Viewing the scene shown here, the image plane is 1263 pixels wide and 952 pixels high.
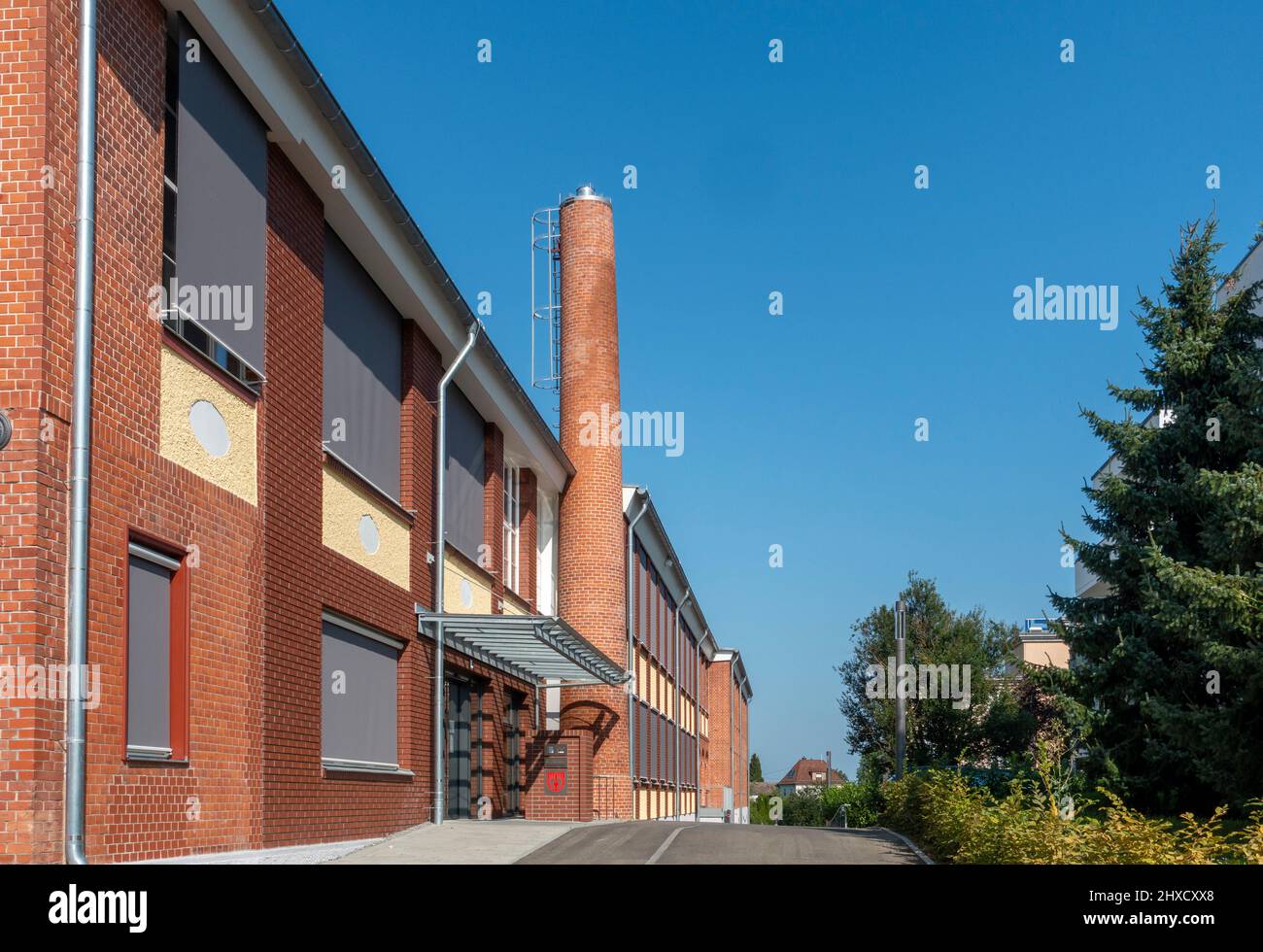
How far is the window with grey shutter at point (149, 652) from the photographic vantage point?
1114cm

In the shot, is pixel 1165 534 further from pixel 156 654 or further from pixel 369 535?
pixel 156 654

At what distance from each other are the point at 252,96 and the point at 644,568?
2742 centimetres

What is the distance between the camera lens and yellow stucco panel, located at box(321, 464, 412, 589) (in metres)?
16.5

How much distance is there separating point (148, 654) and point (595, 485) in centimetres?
2027

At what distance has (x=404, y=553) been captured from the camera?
19.5 meters

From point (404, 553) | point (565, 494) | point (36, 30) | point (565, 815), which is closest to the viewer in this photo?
point (36, 30)

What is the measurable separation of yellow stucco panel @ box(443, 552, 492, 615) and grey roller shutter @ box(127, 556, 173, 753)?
9597mm

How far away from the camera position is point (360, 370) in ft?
58.1

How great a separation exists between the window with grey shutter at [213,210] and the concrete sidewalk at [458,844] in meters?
5.17

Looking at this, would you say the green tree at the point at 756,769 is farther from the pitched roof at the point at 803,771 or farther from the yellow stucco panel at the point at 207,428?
the yellow stucco panel at the point at 207,428

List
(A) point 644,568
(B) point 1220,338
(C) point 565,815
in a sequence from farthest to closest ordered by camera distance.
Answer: (A) point 644,568 → (C) point 565,815 → (B) point 1220,338

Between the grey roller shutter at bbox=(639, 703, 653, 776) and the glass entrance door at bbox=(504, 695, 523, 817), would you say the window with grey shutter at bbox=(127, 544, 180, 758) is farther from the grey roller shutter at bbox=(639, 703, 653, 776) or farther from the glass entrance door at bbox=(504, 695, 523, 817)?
the grey roller shutter at bbox=(639, 703, 653, 776)
